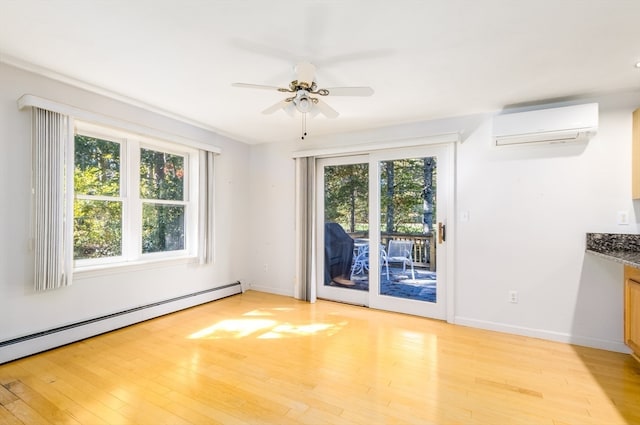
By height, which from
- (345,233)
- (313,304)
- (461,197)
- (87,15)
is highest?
(87,15)

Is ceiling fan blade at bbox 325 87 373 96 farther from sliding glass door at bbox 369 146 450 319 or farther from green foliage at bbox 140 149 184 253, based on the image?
green foliage at bbox 140 149 184 253

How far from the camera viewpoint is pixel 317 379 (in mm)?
2342

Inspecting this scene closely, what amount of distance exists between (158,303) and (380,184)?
3154 millimetres

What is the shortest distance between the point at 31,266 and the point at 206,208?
192 centimetres

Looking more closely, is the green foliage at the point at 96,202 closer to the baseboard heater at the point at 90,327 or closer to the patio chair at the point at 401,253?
the baseboard heater at the point at 90,327

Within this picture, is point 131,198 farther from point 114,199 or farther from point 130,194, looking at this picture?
point 114,199

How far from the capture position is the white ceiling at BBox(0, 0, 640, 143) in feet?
5.96

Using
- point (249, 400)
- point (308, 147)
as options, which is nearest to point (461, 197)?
point (308, 147)

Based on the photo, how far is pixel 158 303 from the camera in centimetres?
369

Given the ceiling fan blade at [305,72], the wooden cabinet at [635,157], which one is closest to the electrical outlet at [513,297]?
the wooden cabinet at [635,157]

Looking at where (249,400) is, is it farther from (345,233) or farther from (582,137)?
(582,137)

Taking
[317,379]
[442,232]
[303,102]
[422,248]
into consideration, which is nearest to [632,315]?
[442,232]

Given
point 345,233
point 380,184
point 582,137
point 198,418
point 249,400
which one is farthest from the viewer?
point 345,233

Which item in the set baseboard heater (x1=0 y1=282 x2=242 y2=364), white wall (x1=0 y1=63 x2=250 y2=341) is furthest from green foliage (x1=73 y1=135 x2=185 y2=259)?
baseboard heater (x1=0 y1=282 x2=242 y2=364)
